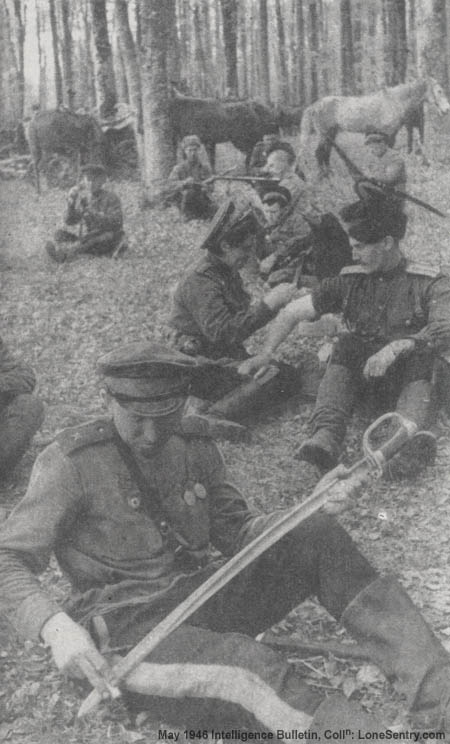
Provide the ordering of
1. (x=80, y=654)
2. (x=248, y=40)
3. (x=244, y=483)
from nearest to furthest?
(x=80, y=654) < (x=244, y=483) < (x=248, y=40)

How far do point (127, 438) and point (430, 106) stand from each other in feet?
9.33

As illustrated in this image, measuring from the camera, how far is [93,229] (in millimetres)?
5191

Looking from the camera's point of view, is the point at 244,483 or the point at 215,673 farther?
the point at 244,483

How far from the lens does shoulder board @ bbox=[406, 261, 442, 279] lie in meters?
4.18

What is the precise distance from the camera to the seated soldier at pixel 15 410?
415 centimetres

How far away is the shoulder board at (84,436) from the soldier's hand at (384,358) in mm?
1828

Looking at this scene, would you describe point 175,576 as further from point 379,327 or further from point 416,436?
point 379,327

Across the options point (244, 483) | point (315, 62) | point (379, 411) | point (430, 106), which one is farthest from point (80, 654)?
point (315, 62)

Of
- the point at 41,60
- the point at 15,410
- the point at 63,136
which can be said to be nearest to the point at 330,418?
the point at 15,410

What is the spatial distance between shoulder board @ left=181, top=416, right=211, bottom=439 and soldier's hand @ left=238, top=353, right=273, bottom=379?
4.75 feet

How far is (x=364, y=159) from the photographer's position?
15.8ft

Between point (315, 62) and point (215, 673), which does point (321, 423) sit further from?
point (315, 62)

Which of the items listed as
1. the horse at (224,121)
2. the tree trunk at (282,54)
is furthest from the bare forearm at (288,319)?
the horse at (224,121)

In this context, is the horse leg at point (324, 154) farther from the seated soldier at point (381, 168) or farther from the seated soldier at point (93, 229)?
the seated soldier at point (93, 229)
